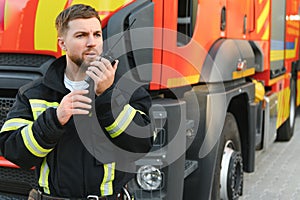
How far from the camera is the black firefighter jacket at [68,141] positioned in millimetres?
2209

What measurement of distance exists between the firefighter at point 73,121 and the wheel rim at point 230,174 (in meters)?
1.63

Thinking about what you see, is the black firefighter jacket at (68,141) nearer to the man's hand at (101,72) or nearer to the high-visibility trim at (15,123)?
the high-visibility trim at (15,123)

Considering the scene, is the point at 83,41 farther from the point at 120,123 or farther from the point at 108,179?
the point at 108,179

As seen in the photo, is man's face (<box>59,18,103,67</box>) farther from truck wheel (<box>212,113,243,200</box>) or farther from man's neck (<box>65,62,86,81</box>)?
truck wheel (<box>212,113,243,200</box>)

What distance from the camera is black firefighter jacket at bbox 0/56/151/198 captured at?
2209 millimetres

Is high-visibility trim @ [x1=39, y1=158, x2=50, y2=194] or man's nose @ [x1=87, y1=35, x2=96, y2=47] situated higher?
man's nose @ [x1=87, y1=35, x2=96, y2=47]

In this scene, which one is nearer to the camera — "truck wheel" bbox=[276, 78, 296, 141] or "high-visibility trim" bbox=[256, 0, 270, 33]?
"high-visibility trim" bbox=[256, 0, 270, 33]

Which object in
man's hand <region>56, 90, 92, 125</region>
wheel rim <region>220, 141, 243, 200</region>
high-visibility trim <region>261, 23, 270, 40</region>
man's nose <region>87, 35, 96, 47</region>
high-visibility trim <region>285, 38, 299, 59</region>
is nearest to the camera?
man's hand <region>56, 90, 92, 125</region>

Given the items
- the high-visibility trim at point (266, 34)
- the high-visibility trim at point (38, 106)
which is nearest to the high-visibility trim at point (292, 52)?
the high-visibility trim at point (266, 34)

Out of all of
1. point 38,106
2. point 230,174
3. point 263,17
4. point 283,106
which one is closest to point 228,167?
point 230,174

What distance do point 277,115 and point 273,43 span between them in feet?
3.45

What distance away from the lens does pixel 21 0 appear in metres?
3.06

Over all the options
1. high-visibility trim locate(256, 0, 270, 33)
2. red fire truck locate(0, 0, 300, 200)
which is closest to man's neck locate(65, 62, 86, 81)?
red fire truck locate(0, 0, 300, 200)

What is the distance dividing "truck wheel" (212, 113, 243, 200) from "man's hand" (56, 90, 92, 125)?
178 centimetres
